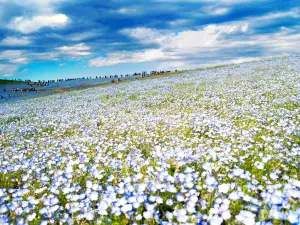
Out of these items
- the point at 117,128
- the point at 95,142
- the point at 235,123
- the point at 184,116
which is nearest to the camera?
the point at 95,142

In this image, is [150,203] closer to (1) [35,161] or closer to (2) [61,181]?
(2) [61,181]

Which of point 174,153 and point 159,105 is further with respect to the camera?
point 159,105

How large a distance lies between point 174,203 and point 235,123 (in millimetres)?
5939

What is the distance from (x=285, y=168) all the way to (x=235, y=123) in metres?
4.36

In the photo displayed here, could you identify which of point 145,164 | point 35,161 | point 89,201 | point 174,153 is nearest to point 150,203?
point 89,201

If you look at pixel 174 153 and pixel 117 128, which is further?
pixel 117 128

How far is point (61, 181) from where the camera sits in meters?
4.87

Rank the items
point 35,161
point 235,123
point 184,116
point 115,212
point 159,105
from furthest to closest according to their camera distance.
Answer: point 159,105 < point 184,116 < point 235,123 < point 35,161 < point 115,212

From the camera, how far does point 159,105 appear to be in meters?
15.4

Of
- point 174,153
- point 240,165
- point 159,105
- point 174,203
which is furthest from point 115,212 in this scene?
point 159,105

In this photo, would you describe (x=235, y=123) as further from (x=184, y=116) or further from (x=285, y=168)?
(x=285, y=168)

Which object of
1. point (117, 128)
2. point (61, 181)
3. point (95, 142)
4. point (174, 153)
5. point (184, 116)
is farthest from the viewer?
point (184, 116)

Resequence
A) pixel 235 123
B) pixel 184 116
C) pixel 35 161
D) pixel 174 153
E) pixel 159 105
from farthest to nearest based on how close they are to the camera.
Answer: pixel 159 105
pixel 184 116
pixel 235 123
pixel 35 161
pixel 174 153

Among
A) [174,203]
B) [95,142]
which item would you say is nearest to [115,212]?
[174,203]
